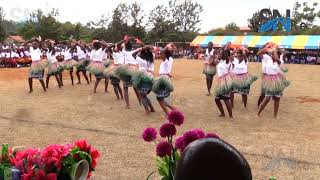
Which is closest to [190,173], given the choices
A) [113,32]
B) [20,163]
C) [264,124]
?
[20,163]

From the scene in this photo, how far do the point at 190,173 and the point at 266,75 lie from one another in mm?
8480

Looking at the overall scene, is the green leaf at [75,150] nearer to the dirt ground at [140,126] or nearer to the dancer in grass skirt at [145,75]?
the dirt ground at [140,126]

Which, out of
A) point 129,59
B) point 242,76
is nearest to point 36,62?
point 129,59

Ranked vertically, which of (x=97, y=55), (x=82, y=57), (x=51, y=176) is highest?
(x=97, y=55)

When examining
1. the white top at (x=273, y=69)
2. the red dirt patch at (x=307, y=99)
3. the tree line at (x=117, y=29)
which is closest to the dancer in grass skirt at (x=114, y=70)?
the white top at (x=273, y=69)

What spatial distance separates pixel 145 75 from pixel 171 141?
260 inches

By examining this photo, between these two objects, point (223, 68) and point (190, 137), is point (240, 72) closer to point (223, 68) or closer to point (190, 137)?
point (223, 68)

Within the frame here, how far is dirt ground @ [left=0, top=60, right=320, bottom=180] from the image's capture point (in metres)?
6.27

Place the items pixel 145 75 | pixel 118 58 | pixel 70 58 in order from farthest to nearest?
pixel 70 58 < pixel 118 58 < pixel 145 75

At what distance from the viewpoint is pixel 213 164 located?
1.85 metres

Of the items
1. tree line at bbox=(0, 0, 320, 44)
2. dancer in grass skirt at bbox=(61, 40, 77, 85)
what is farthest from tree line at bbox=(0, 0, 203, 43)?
dancer in grass skirt at bbox=(61, 40, 77, 85)

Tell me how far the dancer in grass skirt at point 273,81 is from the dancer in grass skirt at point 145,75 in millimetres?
2484

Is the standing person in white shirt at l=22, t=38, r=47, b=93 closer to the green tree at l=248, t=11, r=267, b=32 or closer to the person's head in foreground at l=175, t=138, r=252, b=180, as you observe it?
the person's head in foreground at l=175, t=138, r=252, b=180

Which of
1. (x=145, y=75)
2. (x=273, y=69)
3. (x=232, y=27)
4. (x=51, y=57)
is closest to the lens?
(x=273, y=69)
